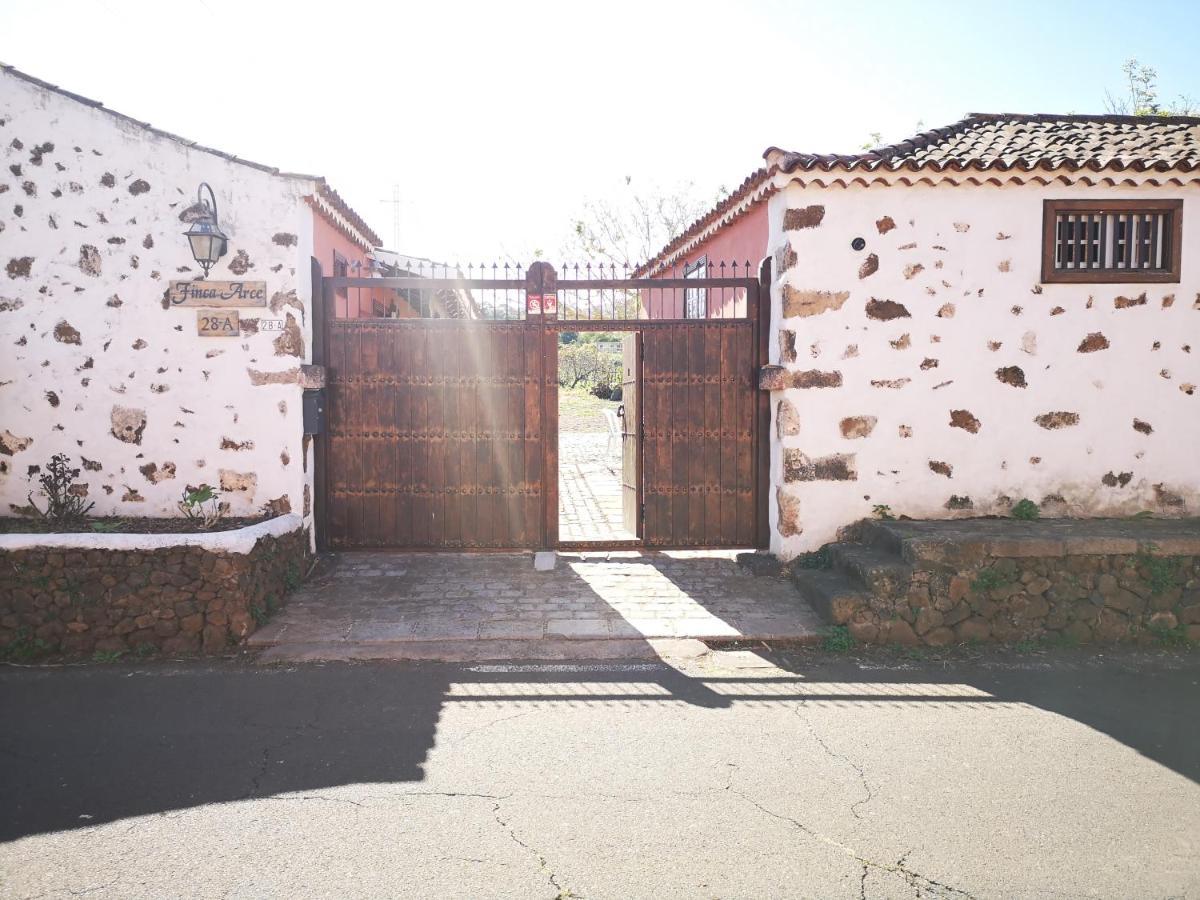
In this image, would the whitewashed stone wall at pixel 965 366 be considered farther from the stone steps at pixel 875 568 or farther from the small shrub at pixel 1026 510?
the stone steps at pixel 875 568

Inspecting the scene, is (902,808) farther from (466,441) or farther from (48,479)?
(48,479)

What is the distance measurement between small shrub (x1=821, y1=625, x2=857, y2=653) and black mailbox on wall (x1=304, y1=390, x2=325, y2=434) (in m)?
4.52

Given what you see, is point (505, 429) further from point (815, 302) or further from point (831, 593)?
point (831, 593)

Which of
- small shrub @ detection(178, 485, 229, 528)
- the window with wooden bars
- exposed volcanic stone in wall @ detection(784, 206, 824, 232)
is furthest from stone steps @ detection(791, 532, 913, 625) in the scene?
small shrub @ detection(178, 485, 229, 528)

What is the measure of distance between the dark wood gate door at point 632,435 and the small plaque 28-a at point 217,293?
3.29 m

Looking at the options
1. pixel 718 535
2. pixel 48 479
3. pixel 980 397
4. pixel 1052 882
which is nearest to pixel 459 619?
pixel 718 535

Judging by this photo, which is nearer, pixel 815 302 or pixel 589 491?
pixel 815 302

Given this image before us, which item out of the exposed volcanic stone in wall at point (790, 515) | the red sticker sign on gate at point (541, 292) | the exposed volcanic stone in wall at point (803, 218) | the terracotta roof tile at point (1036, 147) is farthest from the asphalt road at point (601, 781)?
the terracotta roof tile at point (1036, 147)

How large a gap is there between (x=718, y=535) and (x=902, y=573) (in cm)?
205

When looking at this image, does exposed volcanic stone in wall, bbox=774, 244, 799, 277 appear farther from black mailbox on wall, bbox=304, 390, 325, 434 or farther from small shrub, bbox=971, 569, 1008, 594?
black mailbox on wall, bbox=304, 390, 325, 434

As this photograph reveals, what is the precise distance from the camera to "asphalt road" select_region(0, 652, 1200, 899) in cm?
319

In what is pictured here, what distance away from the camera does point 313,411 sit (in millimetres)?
7336

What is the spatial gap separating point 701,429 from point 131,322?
16.0 feet

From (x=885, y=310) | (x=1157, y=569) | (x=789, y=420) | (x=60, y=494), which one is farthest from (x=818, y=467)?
(x=60, y=494)
